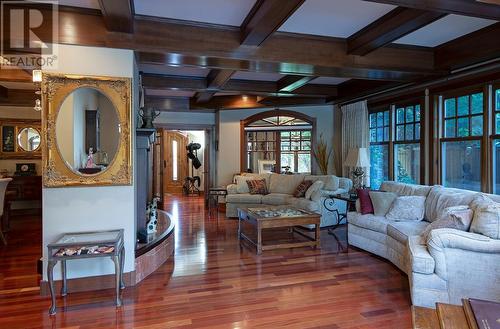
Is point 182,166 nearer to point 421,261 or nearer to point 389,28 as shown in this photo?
point 389,28

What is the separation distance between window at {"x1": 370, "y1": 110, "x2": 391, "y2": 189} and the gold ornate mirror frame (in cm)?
472

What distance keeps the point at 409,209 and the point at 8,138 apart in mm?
8135

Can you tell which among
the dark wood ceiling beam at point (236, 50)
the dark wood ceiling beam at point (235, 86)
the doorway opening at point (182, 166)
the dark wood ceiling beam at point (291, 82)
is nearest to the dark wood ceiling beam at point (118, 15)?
Result: the dark wood ceiling beam at point (236, 50)

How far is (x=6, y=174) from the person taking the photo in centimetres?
711

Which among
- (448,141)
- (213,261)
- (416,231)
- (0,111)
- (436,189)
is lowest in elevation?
(213,261)

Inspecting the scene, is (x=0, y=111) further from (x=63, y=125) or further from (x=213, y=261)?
(x=213, y=261)

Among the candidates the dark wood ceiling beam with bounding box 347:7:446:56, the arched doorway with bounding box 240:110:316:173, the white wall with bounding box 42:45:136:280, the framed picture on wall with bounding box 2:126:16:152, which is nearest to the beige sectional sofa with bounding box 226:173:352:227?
the arched doorway with bounding box 240:110:316:173

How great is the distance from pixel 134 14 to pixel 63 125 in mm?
1298

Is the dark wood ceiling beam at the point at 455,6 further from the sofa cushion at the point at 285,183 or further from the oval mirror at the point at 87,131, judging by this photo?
the sofa cushion at the point at 285,183

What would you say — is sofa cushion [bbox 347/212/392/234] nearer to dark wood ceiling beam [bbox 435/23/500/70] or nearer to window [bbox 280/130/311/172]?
dark wood ceiling beam [bbox 435/23/500/70]

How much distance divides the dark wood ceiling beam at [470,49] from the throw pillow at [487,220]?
1853mm

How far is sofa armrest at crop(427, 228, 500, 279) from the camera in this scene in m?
2.78

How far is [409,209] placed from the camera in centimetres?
423

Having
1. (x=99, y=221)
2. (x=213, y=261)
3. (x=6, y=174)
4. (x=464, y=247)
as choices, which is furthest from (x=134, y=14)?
(x=6, y=174)
